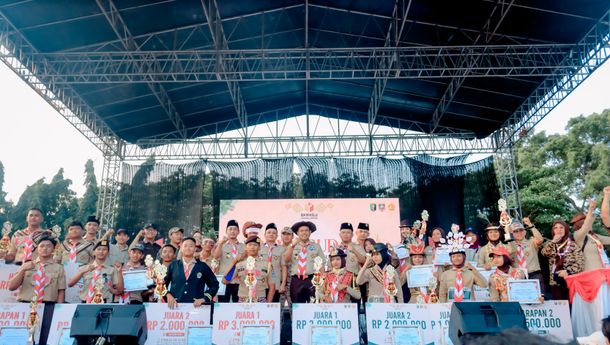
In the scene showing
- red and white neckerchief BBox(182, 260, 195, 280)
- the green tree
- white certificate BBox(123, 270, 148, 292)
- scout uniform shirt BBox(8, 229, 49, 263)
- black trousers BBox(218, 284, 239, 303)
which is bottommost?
black trousers BBox(218, 284, 239, 303)

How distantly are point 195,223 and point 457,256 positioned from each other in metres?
8.38

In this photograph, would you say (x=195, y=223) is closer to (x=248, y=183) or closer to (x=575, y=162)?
(x=248, y=183)

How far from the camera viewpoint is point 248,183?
11.9 m

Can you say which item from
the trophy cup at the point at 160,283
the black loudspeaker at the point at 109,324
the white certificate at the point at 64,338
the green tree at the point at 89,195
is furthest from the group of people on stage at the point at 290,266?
the green tree at the point at 89,195

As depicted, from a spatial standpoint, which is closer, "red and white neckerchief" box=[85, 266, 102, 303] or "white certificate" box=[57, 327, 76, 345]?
"white certificate" box=[57, 327, 76, 345]

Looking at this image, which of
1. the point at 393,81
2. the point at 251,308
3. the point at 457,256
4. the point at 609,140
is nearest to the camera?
the point at 251,308

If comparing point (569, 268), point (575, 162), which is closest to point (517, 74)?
point (569, 268)

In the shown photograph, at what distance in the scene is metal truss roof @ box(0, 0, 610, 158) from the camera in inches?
329

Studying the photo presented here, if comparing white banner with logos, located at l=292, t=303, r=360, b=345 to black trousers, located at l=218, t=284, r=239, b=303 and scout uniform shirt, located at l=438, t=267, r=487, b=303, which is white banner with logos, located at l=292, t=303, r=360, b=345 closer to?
scout uniform shirt, located at l=438, t=267, r=487, b=303

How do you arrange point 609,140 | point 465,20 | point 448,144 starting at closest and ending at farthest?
1. point 465,20
2. point 448,144
3. point 609,140

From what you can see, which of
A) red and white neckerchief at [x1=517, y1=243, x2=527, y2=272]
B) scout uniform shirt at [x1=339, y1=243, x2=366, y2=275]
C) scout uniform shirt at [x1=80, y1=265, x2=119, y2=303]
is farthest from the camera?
scout uniform shirt at [x1=339, y1=243, x2=366, y2=275]

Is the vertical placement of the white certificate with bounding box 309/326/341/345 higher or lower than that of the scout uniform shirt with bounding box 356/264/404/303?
lower

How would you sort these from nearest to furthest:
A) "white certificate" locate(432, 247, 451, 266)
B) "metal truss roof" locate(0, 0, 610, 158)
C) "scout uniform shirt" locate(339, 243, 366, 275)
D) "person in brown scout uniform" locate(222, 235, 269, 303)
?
"person in brown scout uniform" locate(222, 235, 269, 303)
"white certificate" locate(432, 247, 451, 266)
"scout uniform shirt" locate(339, 243, 366, 275)
"metal truss roof" locate(0, 0, 610, 158)

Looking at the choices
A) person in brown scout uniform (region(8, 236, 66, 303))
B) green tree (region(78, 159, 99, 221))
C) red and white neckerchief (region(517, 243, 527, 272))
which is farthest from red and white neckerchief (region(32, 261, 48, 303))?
green tree (region(78, 159, 99, 221))
